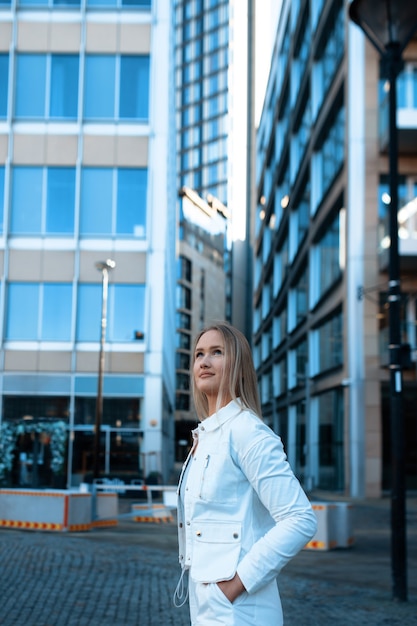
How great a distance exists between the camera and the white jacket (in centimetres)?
259

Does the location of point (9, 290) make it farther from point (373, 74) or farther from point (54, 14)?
point (373, 74)

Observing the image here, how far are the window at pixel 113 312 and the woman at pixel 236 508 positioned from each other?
1171 inches

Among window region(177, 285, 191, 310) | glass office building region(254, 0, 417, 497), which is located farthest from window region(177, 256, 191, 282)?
glass office building region(254, 0, 417, 497)

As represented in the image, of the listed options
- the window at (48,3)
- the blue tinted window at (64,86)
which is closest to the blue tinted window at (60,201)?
the blue tinted window at (64,86)

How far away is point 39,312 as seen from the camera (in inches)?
1288

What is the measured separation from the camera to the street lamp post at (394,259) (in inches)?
349

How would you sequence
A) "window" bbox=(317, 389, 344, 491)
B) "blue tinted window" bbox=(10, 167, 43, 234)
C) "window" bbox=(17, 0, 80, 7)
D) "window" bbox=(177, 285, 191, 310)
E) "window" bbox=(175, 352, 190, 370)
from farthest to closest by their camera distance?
"window" bbox=(177, 285, 191, 310)
"window" bbox=(175, 352, 190, 370)
"window" bbox=(17, 0, 80, 7)
"blue tinted window" bbox=(10, 167, 43, 234)
"window" bbox=(317, 389, 344, 491)

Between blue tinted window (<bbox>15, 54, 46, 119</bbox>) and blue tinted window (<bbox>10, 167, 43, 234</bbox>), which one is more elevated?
blue tinted window (<bbox>15, 54, 46, 119</bbox>)

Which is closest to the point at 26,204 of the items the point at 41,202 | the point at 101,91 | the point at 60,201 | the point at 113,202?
the point at 41,202

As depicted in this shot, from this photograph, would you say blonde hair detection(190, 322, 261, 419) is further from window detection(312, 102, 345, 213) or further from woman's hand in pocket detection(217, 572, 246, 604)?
window detection(312, 102, 345, 213)

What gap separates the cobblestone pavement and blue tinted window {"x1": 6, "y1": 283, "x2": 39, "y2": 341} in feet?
57.9

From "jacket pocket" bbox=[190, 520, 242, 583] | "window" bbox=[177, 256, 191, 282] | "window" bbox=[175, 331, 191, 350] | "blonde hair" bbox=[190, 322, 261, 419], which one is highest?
"window" bbox=[177, 256, 191, 282]

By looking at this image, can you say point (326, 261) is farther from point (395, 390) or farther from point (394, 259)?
point (395, 390)

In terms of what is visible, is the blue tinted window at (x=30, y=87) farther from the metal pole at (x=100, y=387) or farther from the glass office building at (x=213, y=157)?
the glass office building at (x=213, y=157)
